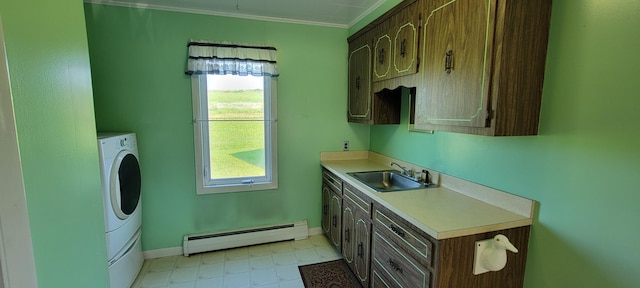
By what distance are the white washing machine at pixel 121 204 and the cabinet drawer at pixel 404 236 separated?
186 centimetres

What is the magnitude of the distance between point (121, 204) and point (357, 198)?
5.94ft

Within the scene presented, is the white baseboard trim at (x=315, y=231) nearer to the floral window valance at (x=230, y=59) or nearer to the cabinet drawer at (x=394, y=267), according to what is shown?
the cabinet drawer at (x=394, y=267)

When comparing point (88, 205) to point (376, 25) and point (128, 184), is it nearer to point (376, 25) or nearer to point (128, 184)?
point (128, 184)

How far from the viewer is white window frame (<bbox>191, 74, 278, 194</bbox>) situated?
265 centimetres

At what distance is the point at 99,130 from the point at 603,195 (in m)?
3.38

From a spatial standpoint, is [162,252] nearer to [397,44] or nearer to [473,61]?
[397,44]

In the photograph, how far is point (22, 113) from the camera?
70 cm

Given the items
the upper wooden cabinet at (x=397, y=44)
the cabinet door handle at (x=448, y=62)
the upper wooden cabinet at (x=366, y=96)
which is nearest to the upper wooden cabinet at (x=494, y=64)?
the cabinet door handle at (x=448, y=62)

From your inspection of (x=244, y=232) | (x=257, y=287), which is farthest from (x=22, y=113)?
(x=244, y=232)

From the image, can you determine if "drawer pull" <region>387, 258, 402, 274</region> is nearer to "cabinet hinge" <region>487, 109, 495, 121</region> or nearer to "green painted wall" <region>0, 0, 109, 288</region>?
"cabinet hinge" <region>487, 109, 495, 121</region>

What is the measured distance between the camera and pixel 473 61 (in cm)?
142

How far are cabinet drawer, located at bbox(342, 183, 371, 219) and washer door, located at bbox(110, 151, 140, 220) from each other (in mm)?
1759

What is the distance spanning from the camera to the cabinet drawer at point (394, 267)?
4.70ft

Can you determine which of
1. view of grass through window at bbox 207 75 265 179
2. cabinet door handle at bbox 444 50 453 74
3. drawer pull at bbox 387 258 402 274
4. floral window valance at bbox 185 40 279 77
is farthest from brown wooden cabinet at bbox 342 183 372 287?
floral window valance at bbox 185 40 279 77
